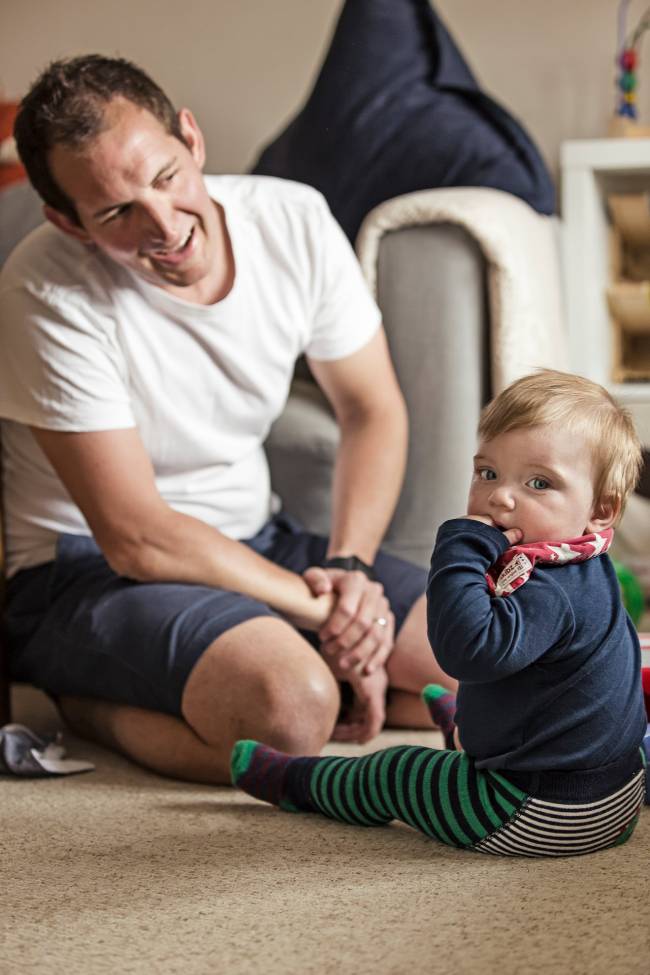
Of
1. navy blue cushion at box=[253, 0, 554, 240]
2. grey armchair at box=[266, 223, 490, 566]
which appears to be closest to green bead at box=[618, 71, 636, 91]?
navy blue cushion at box=[253, 0, 554, 240]

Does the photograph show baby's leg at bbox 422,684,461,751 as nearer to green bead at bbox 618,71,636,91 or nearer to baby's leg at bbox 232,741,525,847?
baby's leg at bbox 232,741,525,847

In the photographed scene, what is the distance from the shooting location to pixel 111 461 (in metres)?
1.30

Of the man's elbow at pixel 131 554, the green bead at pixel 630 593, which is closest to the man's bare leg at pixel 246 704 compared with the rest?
the man's elbow at pixel 131 554

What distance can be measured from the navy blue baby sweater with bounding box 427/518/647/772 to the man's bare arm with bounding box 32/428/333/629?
16.0 inches

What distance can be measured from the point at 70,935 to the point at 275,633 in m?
0.47

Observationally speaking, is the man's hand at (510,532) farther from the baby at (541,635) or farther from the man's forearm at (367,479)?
the man's forearm at (367,479)

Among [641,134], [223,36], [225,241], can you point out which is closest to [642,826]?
[225,241]

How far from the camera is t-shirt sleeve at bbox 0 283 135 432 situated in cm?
130

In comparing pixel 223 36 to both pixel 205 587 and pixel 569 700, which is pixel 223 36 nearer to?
pixel 205 587

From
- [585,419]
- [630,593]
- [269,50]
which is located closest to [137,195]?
[585,419]

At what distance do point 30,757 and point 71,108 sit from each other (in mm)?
680

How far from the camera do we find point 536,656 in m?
0.93

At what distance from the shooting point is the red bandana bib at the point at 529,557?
A: 0.94 meters

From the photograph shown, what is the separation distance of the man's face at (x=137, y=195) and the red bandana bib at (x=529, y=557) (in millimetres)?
547
